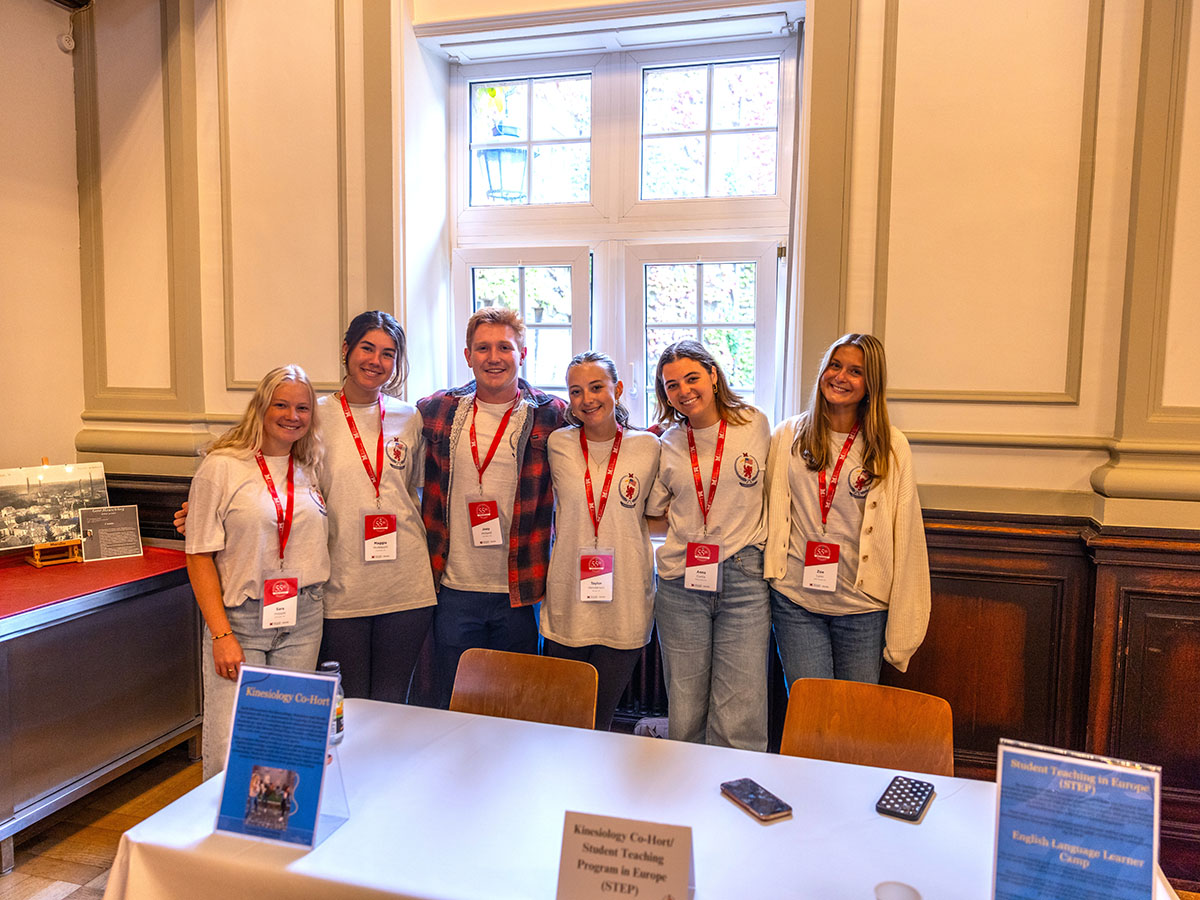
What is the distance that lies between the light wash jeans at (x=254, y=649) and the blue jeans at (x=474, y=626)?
1.21 feet

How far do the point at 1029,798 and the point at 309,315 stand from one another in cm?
300

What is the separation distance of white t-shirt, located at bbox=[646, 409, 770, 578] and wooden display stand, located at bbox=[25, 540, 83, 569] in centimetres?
231

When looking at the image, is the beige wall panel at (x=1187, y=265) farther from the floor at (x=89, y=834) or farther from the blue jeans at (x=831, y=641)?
the floor at (x=89, y=834)

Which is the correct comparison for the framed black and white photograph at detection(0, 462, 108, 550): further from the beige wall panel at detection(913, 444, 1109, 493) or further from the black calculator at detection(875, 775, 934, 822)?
the beige wall panel at detection(913, 444, 1109, 493)

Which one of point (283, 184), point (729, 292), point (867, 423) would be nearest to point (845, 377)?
point (867, 423)

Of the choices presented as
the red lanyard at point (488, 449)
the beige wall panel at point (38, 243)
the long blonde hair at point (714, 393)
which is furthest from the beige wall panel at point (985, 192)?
the beige wall panel at point (38, 243)

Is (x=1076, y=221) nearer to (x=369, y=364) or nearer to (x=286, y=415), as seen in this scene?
(x=369, y=364)

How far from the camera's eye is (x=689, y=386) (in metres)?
2.20

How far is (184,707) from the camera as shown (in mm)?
3045

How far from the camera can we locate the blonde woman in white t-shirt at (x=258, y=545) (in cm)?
211

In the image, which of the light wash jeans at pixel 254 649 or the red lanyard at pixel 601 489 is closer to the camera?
the light wash jeans at pixel 254 649

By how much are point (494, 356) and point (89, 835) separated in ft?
6.86

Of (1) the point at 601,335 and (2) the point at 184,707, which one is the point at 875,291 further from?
(2) the point at 184,707

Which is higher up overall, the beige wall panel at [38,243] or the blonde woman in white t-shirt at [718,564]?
the beige wall panel at [38,243]
